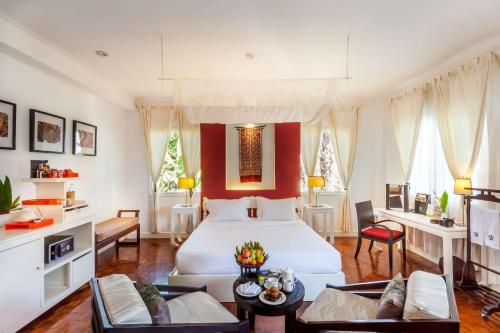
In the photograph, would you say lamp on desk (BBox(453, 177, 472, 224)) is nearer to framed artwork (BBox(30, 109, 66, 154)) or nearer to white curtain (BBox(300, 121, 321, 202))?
white curtain (BBox(300, 121, 321, 202))

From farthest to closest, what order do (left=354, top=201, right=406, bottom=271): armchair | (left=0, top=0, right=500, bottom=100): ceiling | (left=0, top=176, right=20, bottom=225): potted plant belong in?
(left=354, top=201, right=406, bottom=271): armchair, (left=0, top=176, right=20, bottom=225): potted plant, (left=0, top=0, right=500, bottom=100): ceiling

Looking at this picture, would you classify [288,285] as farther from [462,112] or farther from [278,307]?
[462,112]

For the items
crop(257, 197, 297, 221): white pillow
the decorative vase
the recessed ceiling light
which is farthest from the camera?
crop(257, 197, 297, 221): white pillow

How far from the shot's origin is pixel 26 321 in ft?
7.47

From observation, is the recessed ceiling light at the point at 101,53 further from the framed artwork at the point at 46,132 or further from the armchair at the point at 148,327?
the armchair at the point at 148,327

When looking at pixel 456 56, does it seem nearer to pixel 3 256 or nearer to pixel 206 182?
pixel 206 182

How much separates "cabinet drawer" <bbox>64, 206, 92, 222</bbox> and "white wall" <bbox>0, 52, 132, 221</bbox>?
487 mm

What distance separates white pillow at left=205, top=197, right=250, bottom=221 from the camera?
418 centimetres

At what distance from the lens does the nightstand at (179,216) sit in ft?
15.2

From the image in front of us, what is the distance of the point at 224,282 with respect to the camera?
264 cm

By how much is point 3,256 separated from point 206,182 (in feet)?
10.7

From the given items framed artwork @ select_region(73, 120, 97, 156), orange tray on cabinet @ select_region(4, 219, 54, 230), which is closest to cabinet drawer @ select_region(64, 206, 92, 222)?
orange tray on cabinet @ select_region(4, 219, 54, 230)

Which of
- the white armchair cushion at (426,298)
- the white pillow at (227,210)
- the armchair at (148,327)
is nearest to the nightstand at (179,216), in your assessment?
the white pillow at (227,210)

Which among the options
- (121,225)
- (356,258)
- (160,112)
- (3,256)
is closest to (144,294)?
(3,256)
